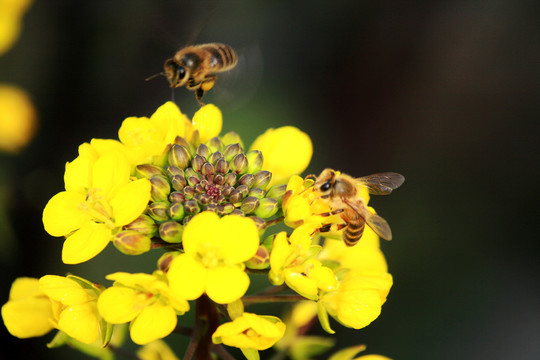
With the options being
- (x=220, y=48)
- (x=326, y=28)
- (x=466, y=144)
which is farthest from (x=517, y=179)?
(x=220, y=48)

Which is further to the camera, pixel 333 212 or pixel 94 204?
pixel 333 212

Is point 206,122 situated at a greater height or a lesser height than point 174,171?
greater

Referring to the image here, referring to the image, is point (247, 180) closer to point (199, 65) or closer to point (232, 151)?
point (232, 151)

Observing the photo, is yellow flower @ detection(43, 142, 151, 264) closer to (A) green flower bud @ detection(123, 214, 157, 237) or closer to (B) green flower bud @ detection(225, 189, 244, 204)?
(A) green flower bud @ detection(123, 214, 157, 237)

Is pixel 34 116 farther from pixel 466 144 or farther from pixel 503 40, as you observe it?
pixel 503 40

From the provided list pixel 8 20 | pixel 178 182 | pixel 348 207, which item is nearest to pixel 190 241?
pixel 178 182

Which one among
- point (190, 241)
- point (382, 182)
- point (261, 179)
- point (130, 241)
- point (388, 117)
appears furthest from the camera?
point (388, 117)

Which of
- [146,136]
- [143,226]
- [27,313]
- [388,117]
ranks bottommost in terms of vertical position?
[27,313]
